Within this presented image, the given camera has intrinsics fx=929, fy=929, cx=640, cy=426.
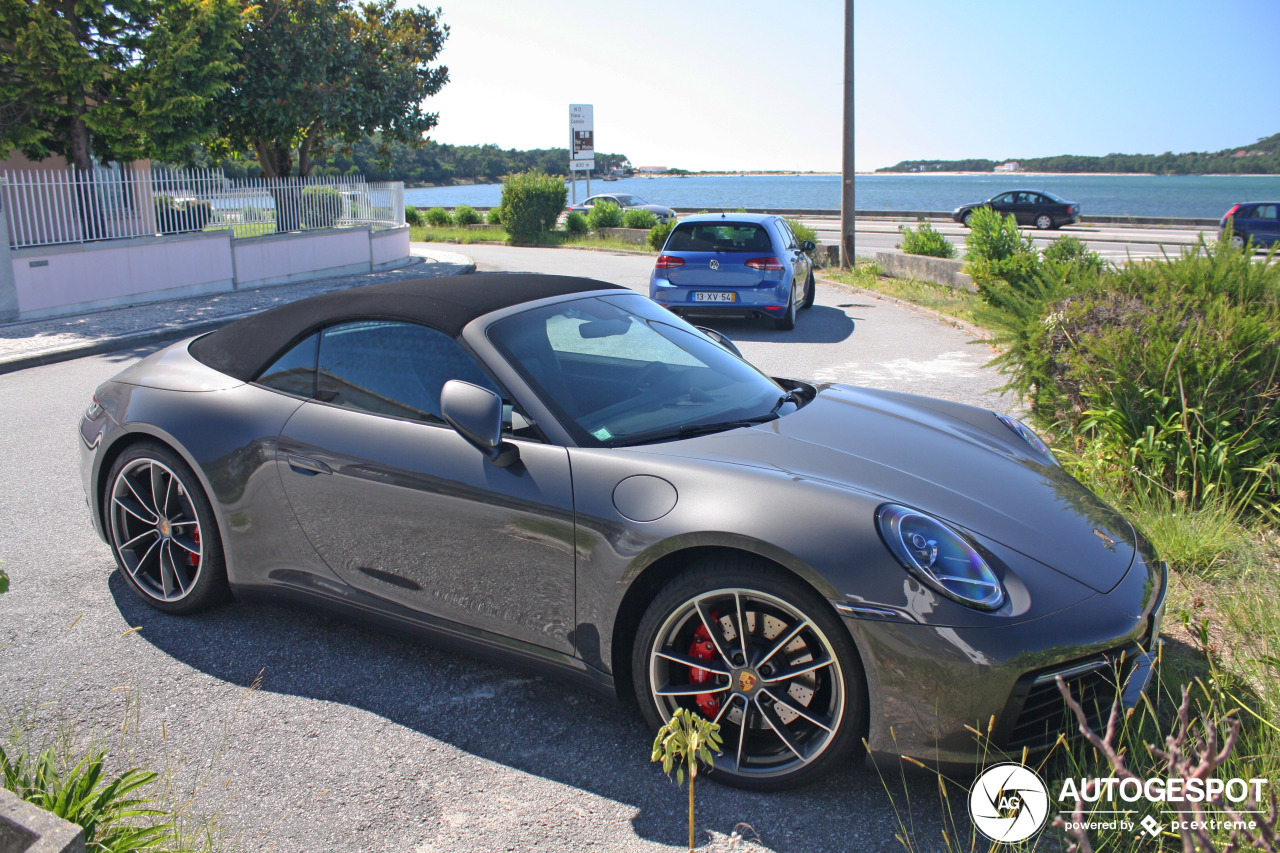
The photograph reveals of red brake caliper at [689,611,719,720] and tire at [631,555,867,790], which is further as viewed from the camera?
red brake caliper at [689,611,719,720]

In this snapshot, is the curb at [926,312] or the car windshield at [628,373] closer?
the car windshield at [628,373]

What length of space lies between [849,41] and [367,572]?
59.0 feet

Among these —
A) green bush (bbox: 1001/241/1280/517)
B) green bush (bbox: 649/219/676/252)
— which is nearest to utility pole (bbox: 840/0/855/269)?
green bush (bbox: 649/219/676/252)

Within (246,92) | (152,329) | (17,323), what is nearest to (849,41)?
(246,92)

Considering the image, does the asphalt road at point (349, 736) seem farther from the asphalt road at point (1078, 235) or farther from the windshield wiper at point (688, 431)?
the asphalt road at point (1078, 235)

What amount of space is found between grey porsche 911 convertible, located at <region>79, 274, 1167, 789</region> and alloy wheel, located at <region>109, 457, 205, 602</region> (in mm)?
13

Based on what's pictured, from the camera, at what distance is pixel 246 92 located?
19.2 meters

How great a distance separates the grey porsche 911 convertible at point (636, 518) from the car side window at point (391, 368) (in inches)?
0.4

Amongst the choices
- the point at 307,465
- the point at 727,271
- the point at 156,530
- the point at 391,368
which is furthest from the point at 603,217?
the point at 307,465

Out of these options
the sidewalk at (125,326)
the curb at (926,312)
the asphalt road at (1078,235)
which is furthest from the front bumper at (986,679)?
the asphalt road at (1078,235)

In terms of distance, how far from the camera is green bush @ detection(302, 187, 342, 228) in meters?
19.4

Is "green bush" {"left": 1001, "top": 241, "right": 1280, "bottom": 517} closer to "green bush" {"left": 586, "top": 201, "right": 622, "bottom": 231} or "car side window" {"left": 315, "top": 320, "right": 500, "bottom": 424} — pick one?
"car side window" {"left": 315, "top": 320, "right": 500, "bottom": 424}

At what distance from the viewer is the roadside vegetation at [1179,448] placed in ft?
8.73

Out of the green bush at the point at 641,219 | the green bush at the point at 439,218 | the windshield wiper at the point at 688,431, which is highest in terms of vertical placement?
the green bush at the point at 439,218
